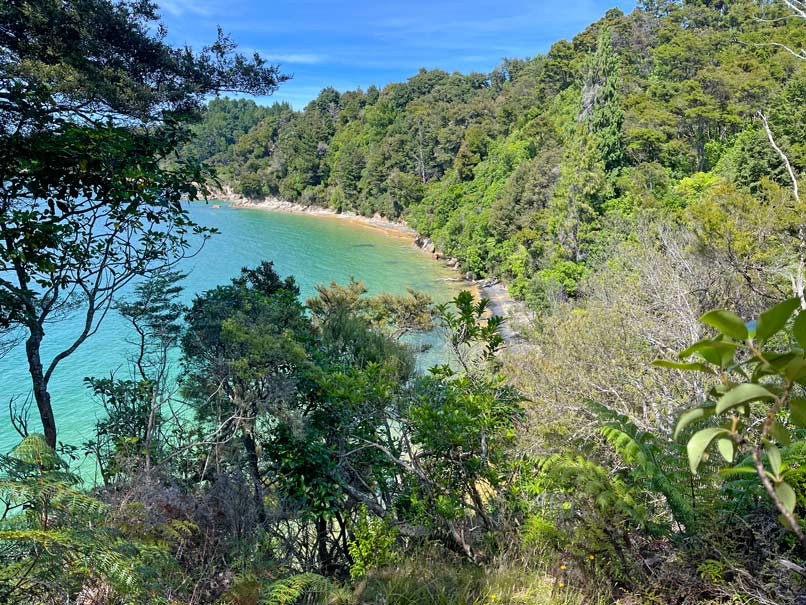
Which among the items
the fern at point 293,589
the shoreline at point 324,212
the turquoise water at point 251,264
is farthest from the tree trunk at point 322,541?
the shoreline at point 324,212

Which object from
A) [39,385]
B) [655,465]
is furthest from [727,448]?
[39,385]

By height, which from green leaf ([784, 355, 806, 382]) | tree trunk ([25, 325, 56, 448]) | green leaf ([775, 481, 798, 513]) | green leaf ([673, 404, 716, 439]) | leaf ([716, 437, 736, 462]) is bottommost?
tree trunk ([25, 325, 56, 448])

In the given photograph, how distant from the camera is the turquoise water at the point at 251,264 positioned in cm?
1360

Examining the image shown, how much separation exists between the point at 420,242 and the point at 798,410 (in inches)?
1681

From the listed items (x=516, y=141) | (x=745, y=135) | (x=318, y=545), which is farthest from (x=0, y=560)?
(x=516, y=141)

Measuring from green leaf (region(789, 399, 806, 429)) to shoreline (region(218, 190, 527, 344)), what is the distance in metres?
3.11

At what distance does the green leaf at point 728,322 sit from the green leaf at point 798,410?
140 millimetres

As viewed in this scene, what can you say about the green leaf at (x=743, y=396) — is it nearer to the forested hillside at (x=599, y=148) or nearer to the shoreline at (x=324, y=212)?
the forested hillside at (x=599, y=148)

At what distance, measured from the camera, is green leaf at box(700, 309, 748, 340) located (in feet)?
1.80

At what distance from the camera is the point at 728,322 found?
1.82 feet

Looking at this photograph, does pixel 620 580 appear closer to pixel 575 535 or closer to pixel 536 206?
pixel 575 535

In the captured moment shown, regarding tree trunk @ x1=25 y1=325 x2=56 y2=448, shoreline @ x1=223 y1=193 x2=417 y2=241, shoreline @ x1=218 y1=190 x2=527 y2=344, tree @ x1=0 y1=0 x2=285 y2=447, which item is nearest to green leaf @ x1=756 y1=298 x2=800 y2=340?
shoreline @ x1=218 y1=190 x2=527 y2=344

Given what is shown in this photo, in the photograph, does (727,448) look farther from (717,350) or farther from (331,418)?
(331,418)

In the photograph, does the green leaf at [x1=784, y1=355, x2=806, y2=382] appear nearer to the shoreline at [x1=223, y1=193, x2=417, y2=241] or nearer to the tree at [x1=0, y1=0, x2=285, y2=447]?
the tree at [x1=0, y1=0, x2=285, y2=447]
